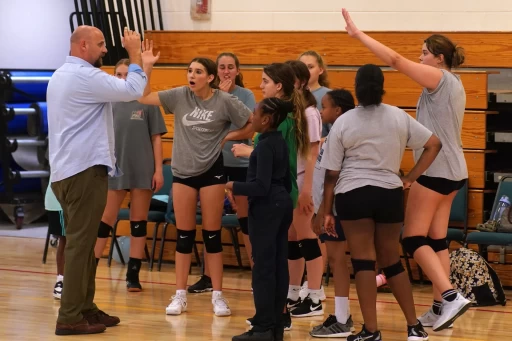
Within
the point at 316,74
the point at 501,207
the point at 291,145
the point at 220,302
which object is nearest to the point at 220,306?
the point at 220,302

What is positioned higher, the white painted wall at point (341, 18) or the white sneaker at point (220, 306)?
the white painted wall at point (341, 18)

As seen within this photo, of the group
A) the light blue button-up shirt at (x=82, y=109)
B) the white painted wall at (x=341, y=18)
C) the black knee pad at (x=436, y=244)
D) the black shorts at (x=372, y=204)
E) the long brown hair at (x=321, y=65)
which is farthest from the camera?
the white painted wall at (x=341, y=18)

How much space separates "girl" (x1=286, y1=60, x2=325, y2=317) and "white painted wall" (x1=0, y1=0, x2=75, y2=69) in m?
4.85

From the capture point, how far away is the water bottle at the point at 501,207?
20.0 feet

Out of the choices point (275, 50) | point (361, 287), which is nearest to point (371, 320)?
point (361, 287)

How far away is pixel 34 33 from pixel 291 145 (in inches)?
207

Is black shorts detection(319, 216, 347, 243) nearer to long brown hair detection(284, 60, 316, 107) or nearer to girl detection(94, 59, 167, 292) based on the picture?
long brown hair detection(284, 60, 316, 107)

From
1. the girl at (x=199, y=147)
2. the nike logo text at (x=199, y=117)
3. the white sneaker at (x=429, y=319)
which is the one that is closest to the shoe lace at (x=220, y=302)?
the girl at (x=199, y=147)

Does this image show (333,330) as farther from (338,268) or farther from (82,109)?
(82,109)

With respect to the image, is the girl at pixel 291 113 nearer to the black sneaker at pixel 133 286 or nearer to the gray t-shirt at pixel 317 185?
the gray t-shirt at pixel 317 185

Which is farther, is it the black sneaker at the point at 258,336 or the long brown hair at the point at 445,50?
the long brown hair at the point at 445,50

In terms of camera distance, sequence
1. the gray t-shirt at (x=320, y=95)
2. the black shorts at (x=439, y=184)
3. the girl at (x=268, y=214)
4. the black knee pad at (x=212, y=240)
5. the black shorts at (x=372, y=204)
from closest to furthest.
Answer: the black shorts at (x=372, y=204)
the girl at (x=268, y=214)
the black shorts at (x=439, y=184)
the black knee pad at (x=212, y=240)
the gray t-shirt at (x=320, y=95)

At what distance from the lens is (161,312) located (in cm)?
524

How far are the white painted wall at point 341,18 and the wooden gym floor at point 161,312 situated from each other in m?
2.51
